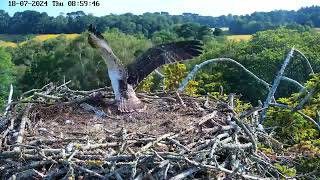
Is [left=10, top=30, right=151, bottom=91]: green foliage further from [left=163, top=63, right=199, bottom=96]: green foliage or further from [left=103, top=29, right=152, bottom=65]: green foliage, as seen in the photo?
[left=163, top=63, right=199, bottom=96]: green foliage

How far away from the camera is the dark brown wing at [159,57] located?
277 inches

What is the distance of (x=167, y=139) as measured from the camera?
18.2 feet

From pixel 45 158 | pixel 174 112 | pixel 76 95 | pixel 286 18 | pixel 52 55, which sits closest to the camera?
pixel 45 158

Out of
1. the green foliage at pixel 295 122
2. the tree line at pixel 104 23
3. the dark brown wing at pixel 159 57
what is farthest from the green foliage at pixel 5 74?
the green foliage at pixel 295 122

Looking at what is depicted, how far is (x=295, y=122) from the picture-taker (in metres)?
7.35

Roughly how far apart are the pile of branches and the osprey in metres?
1.06

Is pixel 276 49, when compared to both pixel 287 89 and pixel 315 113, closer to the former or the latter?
pixel 287 89

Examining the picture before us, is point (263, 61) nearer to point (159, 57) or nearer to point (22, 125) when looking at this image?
point (159, 57)

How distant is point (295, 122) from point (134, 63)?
7.13 ft

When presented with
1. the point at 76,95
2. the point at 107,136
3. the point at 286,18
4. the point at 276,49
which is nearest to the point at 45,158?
the point at 107,136

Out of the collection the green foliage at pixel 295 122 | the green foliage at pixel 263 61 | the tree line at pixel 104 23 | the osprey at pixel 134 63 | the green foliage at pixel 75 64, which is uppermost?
the osprey at pixel 134 63

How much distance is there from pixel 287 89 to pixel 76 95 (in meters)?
19.1

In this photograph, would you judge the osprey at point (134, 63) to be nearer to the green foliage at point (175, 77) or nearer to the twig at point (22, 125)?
the twig at point (22, 125)

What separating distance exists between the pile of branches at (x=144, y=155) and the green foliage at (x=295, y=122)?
4.56 feet
